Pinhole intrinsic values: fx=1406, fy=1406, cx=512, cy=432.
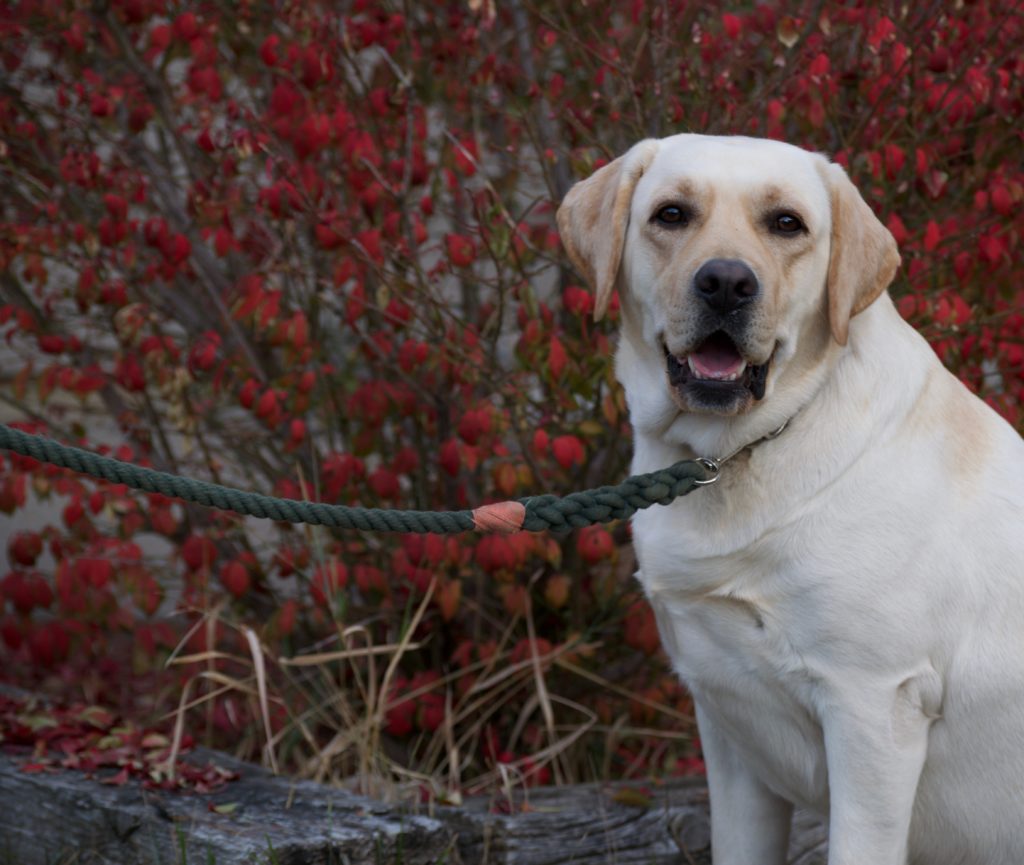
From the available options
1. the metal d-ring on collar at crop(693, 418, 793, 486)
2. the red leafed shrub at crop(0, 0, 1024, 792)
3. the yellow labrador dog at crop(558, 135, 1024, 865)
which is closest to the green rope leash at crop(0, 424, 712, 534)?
the metal d-ring on collar at crop(693, 418, 793, 486)

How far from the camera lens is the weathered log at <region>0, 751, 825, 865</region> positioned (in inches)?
125

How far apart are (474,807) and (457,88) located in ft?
7.57

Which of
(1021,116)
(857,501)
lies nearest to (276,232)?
(1021,116)

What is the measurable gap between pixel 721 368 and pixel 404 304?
61.0 inches

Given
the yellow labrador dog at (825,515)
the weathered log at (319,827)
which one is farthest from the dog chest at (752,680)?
the weathered log at (319,827)

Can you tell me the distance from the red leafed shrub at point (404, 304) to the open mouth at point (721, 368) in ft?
3.61

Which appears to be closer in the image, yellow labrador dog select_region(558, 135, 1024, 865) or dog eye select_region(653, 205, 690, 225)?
yellow labrador dog select_region(558, 135, 1024, 865)

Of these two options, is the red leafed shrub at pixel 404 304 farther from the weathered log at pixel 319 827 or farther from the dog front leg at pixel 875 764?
the dog front leg at pixel 875 764

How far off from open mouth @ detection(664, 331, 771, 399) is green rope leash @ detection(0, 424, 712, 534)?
0.52 ft

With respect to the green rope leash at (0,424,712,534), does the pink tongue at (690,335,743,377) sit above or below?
above

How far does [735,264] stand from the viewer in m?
2.49

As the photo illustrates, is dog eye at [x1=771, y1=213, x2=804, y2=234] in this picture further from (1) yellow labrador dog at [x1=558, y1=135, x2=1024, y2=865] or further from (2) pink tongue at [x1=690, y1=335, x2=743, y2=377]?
(2) pink tongue at [x1=690, y1=335, x2=743, y2=377]

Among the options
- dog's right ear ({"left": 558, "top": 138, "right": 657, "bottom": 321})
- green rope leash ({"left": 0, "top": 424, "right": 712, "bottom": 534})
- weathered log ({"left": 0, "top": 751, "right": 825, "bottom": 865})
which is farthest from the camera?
weathered log ({"left": 0, "top": 751, "right": 825, "bottom": 865})

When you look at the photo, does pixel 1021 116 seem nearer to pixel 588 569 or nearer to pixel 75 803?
pixel 588 569
